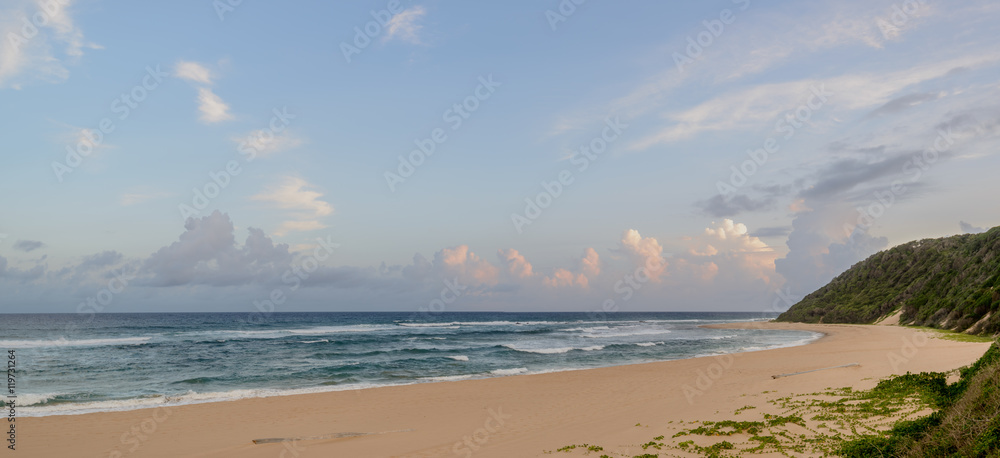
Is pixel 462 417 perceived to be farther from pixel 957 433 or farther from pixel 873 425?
pixel 957 433

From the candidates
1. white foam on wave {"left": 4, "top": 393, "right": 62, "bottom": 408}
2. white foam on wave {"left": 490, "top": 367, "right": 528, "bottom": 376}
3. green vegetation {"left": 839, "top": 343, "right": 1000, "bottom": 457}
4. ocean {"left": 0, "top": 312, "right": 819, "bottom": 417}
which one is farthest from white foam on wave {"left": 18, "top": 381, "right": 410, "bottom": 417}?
green vegetation {"left": 839, "top": 343, "right": 1000, "bottom": 457}

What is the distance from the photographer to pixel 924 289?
53531 millimetres

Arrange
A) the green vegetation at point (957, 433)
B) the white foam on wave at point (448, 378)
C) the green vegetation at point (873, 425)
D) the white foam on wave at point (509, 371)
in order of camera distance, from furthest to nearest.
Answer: the white foam on wave at point (509, 371)
the white foam on wave at point (448, 378)
the green vegetation at point (873, 425)
the green vegetation at point (957, 433)

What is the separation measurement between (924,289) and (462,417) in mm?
59603

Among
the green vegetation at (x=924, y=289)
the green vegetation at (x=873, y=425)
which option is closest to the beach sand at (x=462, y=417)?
the green vegetation at (x=873, y=425)

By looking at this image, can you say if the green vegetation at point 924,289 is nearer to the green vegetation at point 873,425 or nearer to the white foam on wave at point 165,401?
the green vegetation at point 873,425

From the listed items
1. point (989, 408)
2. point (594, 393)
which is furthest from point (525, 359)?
point (989, 408)

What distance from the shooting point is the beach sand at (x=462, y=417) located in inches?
462

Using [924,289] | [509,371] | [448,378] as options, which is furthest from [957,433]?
[924,289]

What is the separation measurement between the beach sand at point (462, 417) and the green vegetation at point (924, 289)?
694 inches

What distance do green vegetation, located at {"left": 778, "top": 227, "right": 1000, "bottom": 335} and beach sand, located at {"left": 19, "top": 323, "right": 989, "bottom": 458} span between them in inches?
694

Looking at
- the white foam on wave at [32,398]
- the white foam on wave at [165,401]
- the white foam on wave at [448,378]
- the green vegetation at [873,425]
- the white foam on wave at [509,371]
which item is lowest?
the white foam on wave at [509,371]

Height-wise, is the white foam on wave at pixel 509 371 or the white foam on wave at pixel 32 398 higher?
the white foam on wave at pixel 32 398

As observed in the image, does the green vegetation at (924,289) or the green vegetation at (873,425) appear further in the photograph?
the green vegetation at (924,289)
